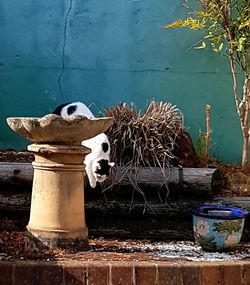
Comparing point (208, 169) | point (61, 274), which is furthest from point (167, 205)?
point (61, 274)

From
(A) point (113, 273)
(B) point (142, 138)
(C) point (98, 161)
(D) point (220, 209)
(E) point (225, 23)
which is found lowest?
(A) point (113, 273)

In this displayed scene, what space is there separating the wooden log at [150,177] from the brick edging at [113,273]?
0.79m

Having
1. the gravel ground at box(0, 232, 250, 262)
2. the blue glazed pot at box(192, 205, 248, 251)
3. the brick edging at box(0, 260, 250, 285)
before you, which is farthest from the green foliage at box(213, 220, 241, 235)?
the brick edging at box(0, 260, 250, 285)

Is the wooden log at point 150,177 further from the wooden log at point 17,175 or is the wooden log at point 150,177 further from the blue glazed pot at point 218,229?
the blue glazed pot at point 218,229

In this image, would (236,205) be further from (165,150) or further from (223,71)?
(223,71)

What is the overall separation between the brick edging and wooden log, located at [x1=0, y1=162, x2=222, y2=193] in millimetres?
789

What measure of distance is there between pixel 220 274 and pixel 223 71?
2.16 meters

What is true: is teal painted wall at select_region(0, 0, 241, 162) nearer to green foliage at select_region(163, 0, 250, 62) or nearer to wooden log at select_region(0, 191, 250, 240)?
green foliage at select_region(163, 0, 250, 62)

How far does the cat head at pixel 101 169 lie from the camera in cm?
405

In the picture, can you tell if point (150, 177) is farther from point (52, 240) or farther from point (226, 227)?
point (52, 240)

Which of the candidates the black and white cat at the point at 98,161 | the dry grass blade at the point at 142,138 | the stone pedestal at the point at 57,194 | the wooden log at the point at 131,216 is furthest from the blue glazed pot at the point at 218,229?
the stone pedestal at the point at 57,194

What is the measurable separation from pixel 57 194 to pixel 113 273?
535 millimetres

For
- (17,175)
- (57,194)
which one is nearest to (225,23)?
(17,175)

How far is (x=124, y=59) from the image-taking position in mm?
5309
